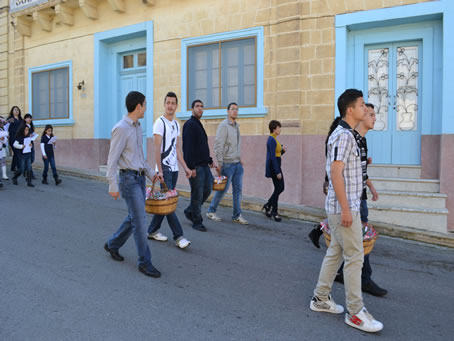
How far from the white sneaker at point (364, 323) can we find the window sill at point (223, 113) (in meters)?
6.20

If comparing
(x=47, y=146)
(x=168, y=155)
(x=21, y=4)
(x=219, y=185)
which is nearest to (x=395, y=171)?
(x=219, y=185)

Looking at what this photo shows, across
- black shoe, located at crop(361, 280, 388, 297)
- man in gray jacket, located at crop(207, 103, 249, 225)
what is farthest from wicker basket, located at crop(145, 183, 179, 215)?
black shoe, located at crop(361, 280, 388, 297)

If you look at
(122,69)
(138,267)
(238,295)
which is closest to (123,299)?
(138,267)

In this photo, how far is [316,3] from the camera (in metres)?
→ 8.45

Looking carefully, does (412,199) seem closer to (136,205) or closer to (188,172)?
(188,172)

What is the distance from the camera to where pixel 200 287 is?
4.26 metres

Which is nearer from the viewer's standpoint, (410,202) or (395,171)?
(410,202)

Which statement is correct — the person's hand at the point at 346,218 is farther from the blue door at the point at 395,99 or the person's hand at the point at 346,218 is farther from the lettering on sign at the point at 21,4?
the lettering on sign at the point at 21,4

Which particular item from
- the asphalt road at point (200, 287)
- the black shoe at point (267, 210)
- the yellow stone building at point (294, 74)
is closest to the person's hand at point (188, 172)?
the asphalt road at point (200, 287)

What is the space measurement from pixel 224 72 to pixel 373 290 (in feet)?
22.7

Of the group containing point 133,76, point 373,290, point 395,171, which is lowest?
point 373,290

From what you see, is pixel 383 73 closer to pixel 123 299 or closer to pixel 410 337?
pixel 410 337

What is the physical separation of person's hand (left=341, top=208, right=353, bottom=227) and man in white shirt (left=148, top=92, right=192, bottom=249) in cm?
254

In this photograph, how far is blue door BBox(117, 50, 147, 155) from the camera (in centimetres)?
1194
